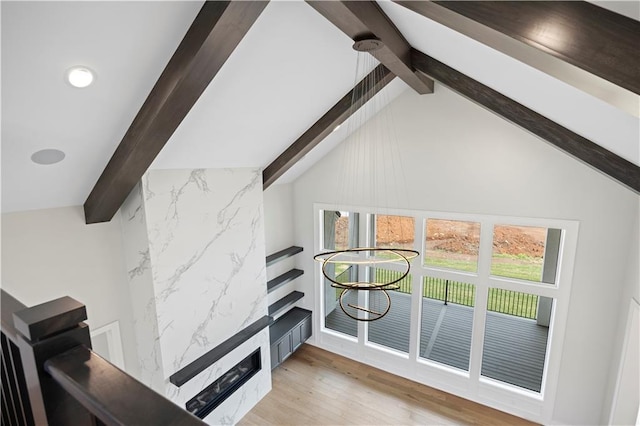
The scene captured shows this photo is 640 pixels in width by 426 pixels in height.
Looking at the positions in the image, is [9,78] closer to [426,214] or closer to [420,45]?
[420,45]

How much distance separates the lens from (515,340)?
6.00 metres

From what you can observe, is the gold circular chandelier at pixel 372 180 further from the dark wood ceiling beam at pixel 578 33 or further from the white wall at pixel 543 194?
the dark wood ceiling beam at pixel 578 33

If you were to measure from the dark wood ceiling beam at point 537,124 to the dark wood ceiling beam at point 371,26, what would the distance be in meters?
0.31

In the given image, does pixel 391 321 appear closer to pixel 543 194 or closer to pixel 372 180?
pixel 372 180

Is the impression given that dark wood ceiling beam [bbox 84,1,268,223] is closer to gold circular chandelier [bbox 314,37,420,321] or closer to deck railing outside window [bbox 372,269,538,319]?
gold circular chandelier [bbox 314,37,420,321]

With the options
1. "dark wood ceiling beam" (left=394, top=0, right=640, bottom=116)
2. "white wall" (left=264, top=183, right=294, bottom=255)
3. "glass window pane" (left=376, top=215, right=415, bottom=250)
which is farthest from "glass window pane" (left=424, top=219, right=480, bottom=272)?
"dark wood ceiling beam" (left=394, top=0, right=640, bottom=116)

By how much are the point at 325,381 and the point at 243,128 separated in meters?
4.49

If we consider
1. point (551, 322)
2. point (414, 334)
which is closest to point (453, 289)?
point (414, 334)

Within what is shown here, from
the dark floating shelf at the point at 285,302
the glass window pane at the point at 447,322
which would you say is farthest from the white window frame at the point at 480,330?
the dark floating shelf at the point at 285,302

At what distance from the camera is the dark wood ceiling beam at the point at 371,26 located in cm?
225

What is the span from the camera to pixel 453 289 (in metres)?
6.68

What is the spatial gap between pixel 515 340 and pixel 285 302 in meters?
4.45

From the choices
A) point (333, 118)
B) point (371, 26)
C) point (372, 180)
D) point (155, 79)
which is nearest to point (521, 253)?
point (372, 180)

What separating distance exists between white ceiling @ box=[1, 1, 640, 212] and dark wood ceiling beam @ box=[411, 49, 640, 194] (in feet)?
0.53
